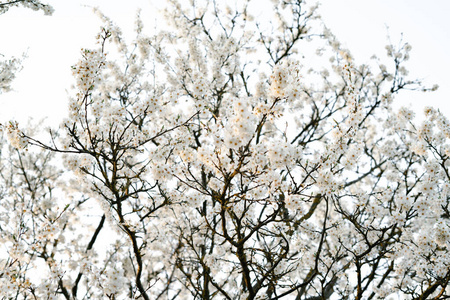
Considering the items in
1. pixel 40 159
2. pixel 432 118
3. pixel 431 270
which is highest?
pixel 40 159

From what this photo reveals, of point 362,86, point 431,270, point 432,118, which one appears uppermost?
point 362,86

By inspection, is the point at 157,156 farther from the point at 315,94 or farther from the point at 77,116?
the point at 315,94

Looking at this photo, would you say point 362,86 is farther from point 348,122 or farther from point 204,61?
point 348,122

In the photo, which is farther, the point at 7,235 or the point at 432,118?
the point at 7,235

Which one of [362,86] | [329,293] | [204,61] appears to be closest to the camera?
[329,293]

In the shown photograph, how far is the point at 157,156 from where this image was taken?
3.86 m

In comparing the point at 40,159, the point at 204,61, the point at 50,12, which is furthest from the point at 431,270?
the point at 40,159

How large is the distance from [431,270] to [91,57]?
4.59m

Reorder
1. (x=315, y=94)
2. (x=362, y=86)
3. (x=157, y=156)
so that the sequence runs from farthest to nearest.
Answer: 1. (x=315, y=94)
2. (x=362, y=86)
3. (x=157, y=156)

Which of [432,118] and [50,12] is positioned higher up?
[50,12]

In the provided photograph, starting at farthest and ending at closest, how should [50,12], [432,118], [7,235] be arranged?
1. [7,235]
2. [50,12]
3. [432,118]

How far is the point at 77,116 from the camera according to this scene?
354 centimetres

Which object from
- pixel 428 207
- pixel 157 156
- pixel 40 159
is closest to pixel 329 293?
pixel 428 207

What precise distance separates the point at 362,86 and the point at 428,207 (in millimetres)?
5523
